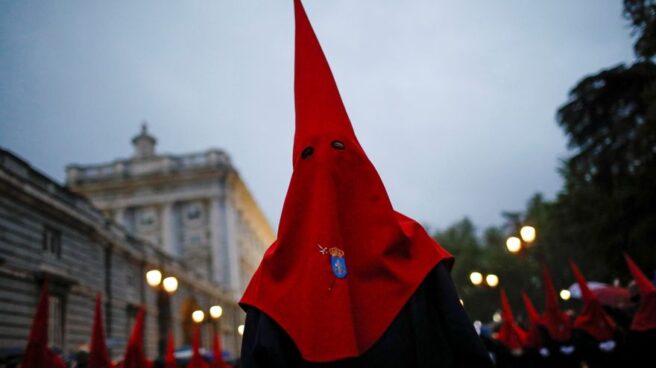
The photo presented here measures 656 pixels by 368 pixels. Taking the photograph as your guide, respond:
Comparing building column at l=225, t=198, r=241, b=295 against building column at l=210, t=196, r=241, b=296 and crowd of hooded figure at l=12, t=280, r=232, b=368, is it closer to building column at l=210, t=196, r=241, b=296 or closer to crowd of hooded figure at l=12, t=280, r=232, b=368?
building column at l=210, t=196, r=241, b=296

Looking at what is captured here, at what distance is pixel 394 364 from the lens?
7.59 feet

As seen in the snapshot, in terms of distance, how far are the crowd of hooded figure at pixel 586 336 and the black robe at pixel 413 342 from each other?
26.8 feet

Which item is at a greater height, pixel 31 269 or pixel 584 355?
pixel 31 269

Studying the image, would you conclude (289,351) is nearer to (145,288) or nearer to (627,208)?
(627,208)

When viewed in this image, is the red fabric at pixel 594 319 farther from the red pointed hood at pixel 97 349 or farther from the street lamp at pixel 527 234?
the red pointed hood at pixel 97 349

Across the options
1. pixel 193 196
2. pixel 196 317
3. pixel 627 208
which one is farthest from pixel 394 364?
pixel 193 196

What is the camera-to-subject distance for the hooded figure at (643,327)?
357 inches

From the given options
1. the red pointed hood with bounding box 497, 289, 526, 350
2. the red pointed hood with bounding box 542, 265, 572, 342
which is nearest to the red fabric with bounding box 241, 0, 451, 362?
the red pointed hood with bounding box 542, 265, 572, 342

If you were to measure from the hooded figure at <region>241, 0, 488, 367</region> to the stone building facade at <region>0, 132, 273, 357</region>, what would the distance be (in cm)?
1582

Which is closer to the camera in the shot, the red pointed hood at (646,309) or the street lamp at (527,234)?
the red pointed hood at (646,309)

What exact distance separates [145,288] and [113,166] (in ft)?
Result: 81.0

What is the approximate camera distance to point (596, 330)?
10.9 m


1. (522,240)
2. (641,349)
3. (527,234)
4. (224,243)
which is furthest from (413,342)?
(224,243)

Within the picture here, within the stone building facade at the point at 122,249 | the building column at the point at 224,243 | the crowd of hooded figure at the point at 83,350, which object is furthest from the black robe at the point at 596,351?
the building column at the point at 224,243
